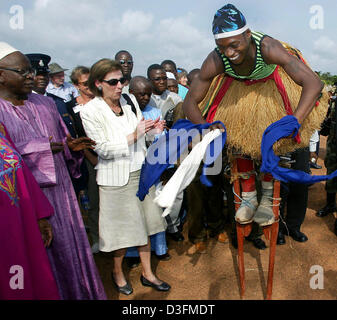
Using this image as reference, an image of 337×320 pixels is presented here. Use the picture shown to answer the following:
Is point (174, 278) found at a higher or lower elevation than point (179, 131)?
lower

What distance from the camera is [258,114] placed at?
2273mm

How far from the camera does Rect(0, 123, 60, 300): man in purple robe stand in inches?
65.8

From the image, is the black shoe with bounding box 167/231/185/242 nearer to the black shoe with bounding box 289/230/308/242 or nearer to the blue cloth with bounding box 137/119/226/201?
the black shoe with bounding box 289/230/308/242

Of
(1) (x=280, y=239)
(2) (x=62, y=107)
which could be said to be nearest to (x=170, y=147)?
(2) (x=62, y=107)

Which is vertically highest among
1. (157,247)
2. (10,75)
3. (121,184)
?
(10,75)

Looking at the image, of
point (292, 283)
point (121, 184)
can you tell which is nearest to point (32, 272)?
point (121, 184)

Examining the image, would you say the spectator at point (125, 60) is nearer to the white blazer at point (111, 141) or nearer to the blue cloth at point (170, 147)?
the white blazer at point (111, 141)

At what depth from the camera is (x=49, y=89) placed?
656cm

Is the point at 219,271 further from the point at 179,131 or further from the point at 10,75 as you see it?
the point at 10,75

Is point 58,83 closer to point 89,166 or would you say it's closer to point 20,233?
point 89,166

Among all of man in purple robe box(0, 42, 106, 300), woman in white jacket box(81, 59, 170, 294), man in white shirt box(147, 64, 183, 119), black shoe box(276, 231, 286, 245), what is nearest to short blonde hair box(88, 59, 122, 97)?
woman in white jacket box(81, 59, 170, 294)

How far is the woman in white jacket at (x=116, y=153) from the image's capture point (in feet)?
8.53
